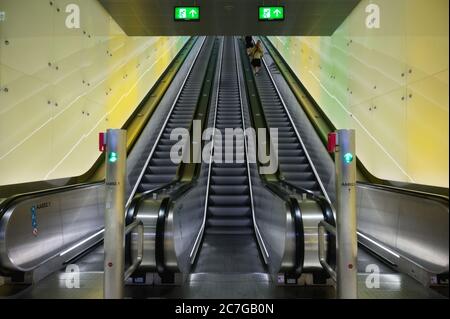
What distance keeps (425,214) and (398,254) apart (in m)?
0.84

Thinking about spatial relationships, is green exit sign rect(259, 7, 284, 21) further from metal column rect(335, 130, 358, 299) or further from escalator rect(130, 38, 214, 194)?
metal column rect(335, 130, 358, 299)

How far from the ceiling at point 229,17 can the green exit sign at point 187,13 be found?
0.38 m

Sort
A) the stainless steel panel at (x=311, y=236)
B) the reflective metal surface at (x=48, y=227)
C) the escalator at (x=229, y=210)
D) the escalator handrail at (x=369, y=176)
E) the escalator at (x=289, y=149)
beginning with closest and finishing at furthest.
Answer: the reflective metal surface at (x=48, y=227) < the escalator handrail at (x=369, y=176) < the stainless steel panel at (x=311, y=236) < the escalator at (x=229, y=210) < the escalator at (x=289, y=149)

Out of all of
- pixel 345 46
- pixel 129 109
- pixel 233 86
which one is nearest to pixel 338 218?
pixel 345 46

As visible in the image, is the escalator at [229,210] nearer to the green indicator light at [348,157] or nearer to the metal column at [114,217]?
the metal column at [114,217]

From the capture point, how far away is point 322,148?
24.1 feet

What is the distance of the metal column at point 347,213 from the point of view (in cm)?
247

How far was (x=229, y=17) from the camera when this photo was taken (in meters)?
6.91

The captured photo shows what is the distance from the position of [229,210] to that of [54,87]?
3681mm

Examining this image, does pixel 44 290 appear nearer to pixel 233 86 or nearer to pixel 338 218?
pixel 338 218

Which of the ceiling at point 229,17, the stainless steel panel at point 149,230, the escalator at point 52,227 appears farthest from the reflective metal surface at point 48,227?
the ceiling at point 229,17

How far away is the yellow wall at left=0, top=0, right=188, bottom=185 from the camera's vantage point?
164 inches

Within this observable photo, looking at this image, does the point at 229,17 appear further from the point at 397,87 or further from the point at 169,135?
the point at 397,87

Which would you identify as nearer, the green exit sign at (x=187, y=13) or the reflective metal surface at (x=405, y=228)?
the reflective metal surface at (x=405, y=228)
